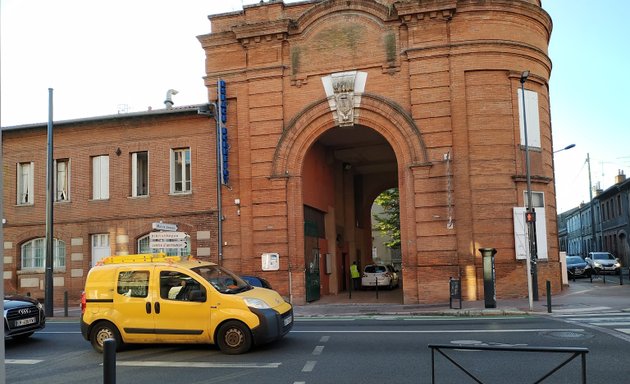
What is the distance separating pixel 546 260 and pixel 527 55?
26.2 ft

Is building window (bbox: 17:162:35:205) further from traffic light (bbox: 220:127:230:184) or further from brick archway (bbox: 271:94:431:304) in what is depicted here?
brick archway (bbox: 271:94:431:304)

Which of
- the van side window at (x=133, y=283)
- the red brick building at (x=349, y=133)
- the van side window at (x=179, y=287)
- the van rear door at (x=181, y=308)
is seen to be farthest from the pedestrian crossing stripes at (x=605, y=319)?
the van side window at (x=133, y=283)

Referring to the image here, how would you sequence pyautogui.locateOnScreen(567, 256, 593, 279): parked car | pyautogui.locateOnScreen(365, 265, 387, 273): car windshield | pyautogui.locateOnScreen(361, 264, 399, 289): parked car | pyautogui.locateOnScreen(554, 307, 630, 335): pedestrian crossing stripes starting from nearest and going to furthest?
1. pyautogui.locateOnScreen(554, 307, 630, 335): pedestrian crossing stripes
2. pyautogui.locateOnScreen(361, 264, 399, 289): parked car
3. pyautogui.locateOnScreen(365, 265, 387, 273): car windshield
4. pyautogui.locateOnScreen(567, 256, 593, 279): parked car

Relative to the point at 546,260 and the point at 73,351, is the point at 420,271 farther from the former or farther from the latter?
the point at 73,351

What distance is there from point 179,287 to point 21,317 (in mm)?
4194

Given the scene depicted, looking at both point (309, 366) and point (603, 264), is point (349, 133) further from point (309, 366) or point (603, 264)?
point (603, 264)

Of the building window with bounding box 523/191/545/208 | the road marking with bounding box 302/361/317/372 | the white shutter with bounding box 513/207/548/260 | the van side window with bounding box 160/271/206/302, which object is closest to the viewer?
the road marking with bounding box 302/361/317/372

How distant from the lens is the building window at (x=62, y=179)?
25.9m

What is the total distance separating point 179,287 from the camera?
10664 mm

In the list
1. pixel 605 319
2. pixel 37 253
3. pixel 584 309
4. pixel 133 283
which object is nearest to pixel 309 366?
pixel 133 283

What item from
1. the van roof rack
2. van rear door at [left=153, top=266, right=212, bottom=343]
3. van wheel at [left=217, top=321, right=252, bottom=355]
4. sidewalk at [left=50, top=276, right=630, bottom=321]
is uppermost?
the van roof rack

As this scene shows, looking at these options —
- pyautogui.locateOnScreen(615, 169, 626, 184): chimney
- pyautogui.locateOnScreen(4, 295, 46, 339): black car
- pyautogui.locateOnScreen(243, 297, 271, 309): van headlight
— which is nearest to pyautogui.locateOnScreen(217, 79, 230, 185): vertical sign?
pyautogui.locateOnScreen(4, 295, 46, 339): black car

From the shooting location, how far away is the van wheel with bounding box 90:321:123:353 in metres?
10.8

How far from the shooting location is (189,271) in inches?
421
